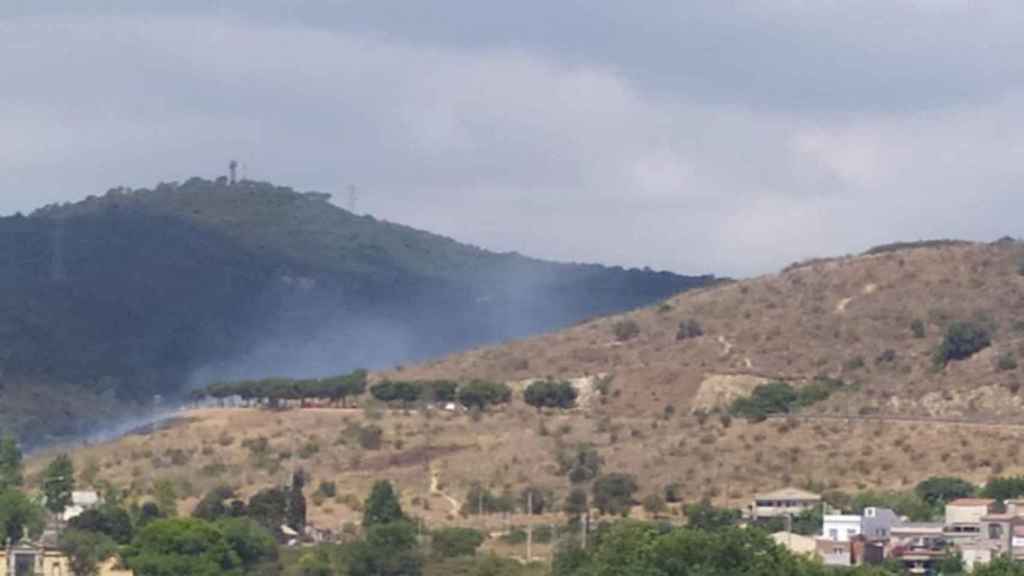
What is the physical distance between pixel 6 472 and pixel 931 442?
135 feet

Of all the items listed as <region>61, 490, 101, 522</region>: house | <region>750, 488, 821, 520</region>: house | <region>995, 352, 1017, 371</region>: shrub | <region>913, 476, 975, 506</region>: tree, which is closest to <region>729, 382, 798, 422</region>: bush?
<region>995, 352, 1017, 371</region>: shrub

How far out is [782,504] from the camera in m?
141

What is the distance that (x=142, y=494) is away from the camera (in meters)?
150

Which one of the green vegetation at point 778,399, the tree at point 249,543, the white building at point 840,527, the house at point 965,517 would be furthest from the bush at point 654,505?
the tree at point 249,543

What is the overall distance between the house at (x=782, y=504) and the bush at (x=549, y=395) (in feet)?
91.1

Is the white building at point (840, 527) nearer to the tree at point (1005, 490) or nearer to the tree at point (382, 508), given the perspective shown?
the tree at point (1005, 490)

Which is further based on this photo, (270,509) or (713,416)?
(713,416)

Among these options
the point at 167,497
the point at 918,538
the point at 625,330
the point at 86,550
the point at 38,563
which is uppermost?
the point at 625,330

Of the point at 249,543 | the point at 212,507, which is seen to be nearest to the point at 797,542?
the point at 249,543

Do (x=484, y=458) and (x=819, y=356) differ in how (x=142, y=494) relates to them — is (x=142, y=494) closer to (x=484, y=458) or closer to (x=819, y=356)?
(x=484, y=458)

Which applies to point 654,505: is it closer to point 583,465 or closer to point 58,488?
point 583,465

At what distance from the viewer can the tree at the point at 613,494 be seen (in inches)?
5638

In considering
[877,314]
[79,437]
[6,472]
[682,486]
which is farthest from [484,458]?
[79,437]

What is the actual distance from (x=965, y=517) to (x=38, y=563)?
3547 centimetres
